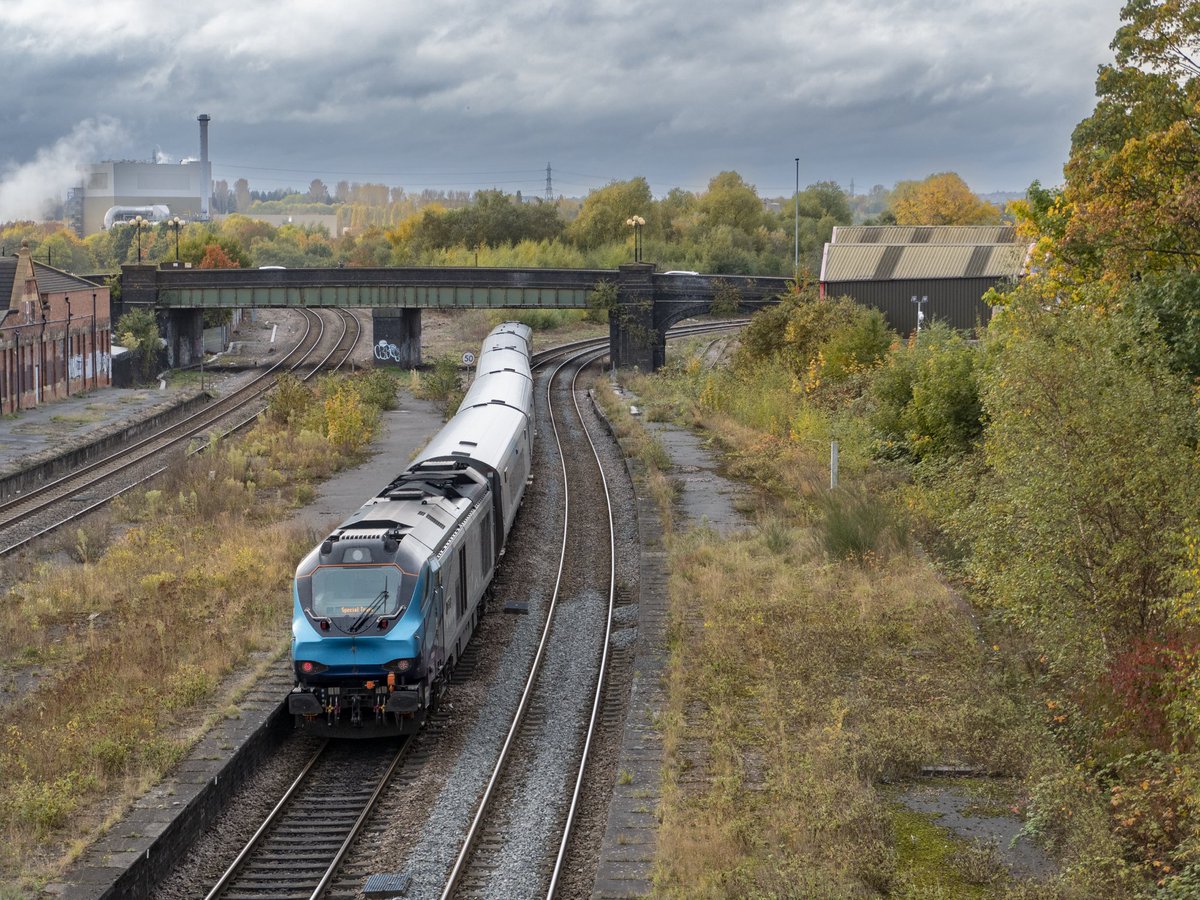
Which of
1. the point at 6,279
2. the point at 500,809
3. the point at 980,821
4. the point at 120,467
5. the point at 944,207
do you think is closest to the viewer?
the point at 980,821

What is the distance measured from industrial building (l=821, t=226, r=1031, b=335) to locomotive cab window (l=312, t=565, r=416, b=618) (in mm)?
32856

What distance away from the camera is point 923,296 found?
48.2m

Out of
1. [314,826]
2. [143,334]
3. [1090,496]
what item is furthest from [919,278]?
[314,826]

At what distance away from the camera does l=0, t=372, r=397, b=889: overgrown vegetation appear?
1462cm

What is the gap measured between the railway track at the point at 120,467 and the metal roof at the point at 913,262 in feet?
76.7

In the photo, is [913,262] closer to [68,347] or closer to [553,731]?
[68,347]

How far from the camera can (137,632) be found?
20859 millimetres

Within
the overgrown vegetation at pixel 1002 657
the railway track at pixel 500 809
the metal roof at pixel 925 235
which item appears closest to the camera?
the overgrown vegetation at pixel 1002 657

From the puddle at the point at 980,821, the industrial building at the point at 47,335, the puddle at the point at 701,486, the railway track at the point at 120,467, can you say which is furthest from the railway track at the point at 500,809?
the industrial building at the point at 47,335

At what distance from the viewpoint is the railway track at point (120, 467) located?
31781mm

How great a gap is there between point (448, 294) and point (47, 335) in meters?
18.5

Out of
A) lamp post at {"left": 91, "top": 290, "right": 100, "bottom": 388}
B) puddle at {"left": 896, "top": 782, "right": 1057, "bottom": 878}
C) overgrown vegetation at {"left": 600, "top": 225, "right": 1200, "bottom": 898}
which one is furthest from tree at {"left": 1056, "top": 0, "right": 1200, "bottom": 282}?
lamp post at {"left": 91, "top": 290, "right": 100, "bottom": 388}

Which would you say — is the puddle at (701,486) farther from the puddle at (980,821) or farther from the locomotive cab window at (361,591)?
the puddle at (980,821)

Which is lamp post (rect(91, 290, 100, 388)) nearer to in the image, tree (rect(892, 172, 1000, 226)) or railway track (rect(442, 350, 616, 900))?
railway track (rect(442, 350, 616, 900))
